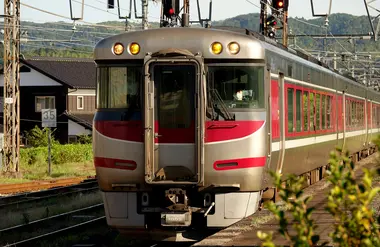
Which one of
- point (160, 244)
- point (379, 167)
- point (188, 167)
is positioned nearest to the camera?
point (379, 167)

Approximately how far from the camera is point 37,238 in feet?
42.1

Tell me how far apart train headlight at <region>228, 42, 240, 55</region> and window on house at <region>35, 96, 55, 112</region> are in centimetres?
4377

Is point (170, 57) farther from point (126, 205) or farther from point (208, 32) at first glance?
point (126, 205)

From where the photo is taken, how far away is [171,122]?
10.1 meters

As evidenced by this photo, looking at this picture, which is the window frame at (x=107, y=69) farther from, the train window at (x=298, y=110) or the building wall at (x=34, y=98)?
the building wall at (x=34, y=98)

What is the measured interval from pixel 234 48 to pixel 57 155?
91.2 feet

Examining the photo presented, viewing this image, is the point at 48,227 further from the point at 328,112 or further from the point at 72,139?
the point at 72,139

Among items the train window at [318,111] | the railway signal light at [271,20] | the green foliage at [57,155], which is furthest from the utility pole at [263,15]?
the green foliage at [57,155]

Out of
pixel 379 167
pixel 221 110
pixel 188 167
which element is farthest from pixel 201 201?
pixel 379 167

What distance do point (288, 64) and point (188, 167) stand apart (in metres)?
3.18

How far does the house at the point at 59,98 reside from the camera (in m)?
51.9

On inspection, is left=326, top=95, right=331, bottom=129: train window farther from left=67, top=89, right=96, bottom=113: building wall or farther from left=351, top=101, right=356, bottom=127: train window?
left=67, top=89, right=96, bottom=113: building wall

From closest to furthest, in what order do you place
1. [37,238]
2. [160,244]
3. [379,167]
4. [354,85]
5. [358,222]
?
[358,222], [379,167], [160,244], [37,238], [354,85]

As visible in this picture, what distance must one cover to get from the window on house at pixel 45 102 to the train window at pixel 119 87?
43174 mm
